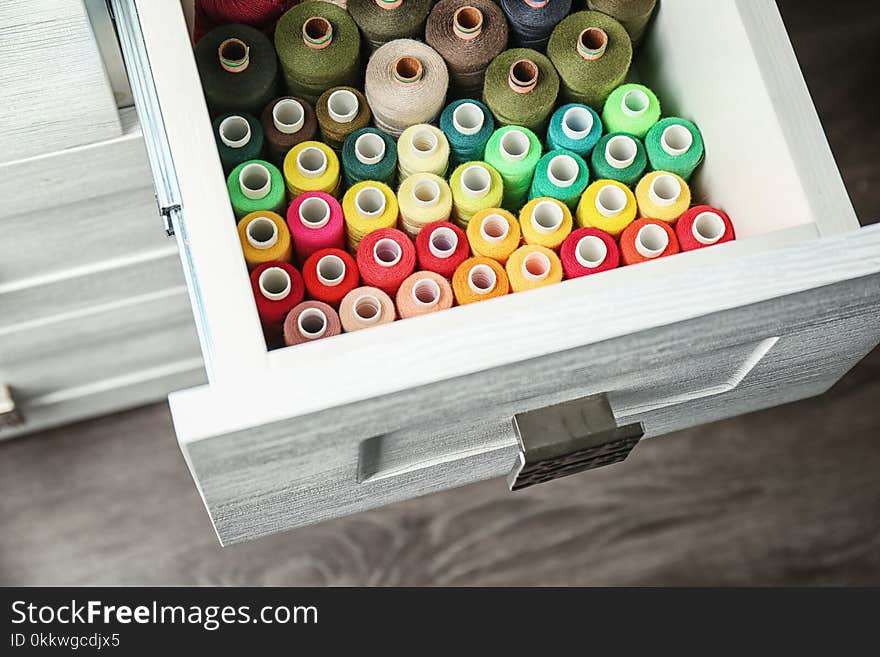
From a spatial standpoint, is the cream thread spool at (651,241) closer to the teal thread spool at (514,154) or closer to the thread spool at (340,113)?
the teal thread spool at (514,154)

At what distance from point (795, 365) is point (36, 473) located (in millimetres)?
957

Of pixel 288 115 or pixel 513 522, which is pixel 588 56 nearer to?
pixel 288 115

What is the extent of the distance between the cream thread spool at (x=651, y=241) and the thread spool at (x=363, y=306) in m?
0.21

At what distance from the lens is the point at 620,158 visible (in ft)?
2.73

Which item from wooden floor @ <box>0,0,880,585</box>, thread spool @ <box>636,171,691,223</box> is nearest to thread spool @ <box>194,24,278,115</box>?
thread spool @ <box>636,171,691,223</box>

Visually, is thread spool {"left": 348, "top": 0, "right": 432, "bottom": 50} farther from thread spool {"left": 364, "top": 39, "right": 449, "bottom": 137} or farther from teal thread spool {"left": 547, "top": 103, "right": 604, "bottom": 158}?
teal thread spool {"left": 547, "top": 103, "right": 604, "bottom": 158}

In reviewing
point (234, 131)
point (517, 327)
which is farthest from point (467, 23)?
point (517, 327)

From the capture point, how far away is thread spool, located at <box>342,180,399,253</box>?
2.60 ft

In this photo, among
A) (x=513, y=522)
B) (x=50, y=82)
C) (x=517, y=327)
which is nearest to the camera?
(x=517, y=327)

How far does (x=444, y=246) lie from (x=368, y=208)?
0.07 metres

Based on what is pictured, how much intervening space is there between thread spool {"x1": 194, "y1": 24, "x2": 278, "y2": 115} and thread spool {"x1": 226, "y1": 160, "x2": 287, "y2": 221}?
61mm

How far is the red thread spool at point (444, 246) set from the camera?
0.79m

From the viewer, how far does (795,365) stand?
0.81 metres

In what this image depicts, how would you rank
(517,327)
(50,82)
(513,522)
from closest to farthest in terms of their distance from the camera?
(517,327)
(50,82)
(513,522)
